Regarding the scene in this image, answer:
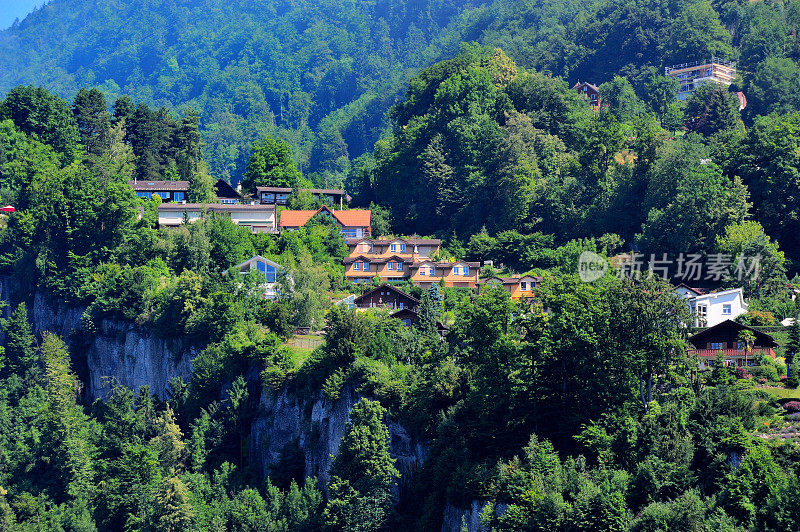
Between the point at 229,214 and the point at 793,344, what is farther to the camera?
the point at 229,214

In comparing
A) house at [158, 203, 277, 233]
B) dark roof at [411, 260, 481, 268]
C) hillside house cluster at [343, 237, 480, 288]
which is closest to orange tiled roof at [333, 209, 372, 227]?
hillside house cluster at [343, 237, 480, 288]

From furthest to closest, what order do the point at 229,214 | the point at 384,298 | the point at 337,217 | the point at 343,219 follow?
the point at 343,219 < the point at 337,217 < the point at 229,214 < the point at 384,298

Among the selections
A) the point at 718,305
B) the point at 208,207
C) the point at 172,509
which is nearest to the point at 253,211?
the point at 208,207

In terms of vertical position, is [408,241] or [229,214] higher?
[229,214]

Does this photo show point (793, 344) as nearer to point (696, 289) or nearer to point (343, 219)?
point (696, 289)

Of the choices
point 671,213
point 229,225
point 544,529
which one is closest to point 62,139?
point 229,225

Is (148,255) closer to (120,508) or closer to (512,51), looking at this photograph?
(120,508)

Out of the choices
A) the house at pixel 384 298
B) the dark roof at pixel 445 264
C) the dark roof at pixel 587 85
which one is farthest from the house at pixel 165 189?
the dark roof at pixel 587 85
